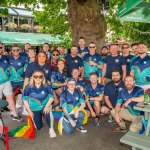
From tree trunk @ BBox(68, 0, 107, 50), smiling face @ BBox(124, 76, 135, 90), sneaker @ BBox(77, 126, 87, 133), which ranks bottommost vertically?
sneaker @ BBox(77, 126, 87, 133)

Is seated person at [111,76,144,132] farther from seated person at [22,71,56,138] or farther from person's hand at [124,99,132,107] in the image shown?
seated person at [22,71,56,138]

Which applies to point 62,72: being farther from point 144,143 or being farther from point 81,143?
point 144,143

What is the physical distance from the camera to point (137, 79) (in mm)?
7125

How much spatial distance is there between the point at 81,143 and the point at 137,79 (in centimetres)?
259

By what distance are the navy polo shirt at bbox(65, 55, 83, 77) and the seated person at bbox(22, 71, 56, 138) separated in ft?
6.25

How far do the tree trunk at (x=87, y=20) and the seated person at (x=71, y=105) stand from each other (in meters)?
3.31

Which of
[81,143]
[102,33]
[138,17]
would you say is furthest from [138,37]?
[81,143]

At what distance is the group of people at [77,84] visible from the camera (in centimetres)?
616

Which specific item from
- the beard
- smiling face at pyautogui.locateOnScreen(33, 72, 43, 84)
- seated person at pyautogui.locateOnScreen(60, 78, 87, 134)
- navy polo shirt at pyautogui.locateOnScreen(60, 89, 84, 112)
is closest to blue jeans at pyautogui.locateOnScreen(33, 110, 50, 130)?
seated person at pyautogui.locateOnScreen(60, 78, 87, 134)

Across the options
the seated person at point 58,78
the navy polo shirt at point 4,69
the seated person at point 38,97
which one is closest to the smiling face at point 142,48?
the seated person at point 58,78

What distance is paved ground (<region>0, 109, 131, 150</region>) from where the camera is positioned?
5.50 metres

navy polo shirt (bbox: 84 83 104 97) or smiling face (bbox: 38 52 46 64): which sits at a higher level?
smiling face (bbox: 38 52 46 64)

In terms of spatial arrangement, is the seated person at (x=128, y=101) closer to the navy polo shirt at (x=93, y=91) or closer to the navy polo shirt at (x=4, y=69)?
the navy polo shirt at (x=93, y=91)

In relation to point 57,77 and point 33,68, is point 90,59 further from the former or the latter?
point 33,68
